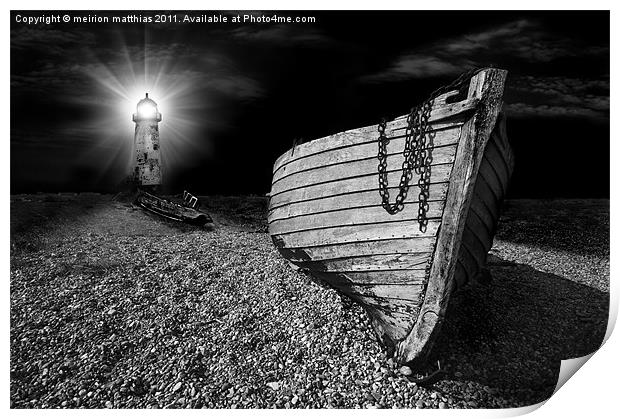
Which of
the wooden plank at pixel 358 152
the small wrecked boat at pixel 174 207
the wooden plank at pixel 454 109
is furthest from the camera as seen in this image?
the small wrecked boat at pixel 174 207

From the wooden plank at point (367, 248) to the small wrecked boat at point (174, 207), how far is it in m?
3.90

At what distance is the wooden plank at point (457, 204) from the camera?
12.2ft

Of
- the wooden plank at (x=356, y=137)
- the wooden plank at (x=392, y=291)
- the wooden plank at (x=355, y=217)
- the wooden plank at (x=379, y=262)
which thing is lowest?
the wooden plank at (x=392, y=291)

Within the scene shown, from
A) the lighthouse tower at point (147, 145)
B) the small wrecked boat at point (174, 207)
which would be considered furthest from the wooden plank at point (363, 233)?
the small wrecked boat at point (174, 207)

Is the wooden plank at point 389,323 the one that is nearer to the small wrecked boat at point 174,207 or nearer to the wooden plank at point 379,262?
the wooden plank at point 379,262

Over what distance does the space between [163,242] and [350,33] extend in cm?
556

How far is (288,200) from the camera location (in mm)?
5383

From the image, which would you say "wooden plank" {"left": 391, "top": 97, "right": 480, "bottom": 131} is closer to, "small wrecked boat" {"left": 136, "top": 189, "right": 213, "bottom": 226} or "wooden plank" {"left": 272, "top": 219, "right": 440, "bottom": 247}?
Answer: "wooden plank" {"left": 272, "top": 219, "right": 440, "bottom": 247}

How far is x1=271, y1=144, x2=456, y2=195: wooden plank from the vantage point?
384 cm

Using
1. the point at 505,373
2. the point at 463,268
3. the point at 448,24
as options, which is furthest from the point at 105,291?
the point at 448,24

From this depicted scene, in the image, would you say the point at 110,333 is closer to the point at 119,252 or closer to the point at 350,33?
the point at 119,252

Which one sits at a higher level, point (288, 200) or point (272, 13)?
point (272, 13)

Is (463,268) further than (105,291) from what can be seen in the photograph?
No

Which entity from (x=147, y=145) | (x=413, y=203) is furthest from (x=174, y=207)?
(x=413, y=203)
